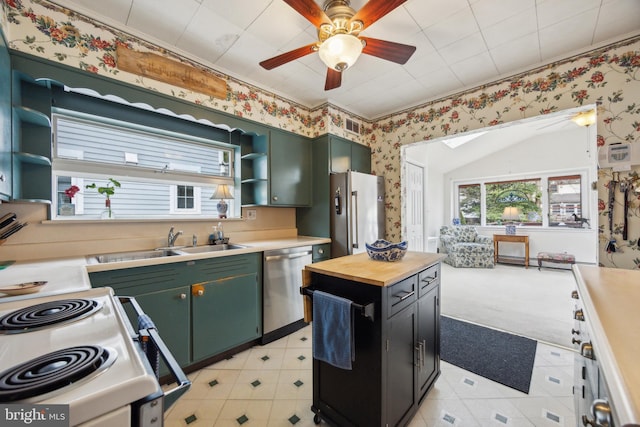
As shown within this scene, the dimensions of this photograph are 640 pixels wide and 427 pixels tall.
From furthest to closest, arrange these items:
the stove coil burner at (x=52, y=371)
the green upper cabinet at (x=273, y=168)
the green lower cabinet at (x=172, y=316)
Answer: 1. the green upper cabinet at (x=273, y=168)
2. the green lower cabinet at (x=172, y=316)
3. the stove coil burner at (x=52, y=371)

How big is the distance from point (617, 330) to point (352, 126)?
3.18 meters

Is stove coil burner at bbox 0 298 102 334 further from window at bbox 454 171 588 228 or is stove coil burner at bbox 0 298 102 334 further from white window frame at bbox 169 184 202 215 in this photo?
window at bbox 454 171 588 228

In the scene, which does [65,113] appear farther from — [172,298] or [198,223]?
[172,298]

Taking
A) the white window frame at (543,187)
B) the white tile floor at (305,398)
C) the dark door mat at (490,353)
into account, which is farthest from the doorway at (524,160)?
the white tile floor at (305,398)

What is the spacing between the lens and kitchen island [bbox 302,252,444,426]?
1240 millimetres

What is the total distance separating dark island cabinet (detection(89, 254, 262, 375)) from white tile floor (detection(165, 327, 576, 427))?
0.23m

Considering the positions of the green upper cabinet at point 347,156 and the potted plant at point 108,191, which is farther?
the green upper cabinet at point 347,156

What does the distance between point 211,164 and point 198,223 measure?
2.34 ft

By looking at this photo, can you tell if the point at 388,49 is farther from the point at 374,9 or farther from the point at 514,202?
the point at 514,202

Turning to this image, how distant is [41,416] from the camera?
0.44 m

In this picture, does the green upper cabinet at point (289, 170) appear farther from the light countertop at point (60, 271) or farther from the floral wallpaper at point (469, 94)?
the light countertop at point (60, 271)

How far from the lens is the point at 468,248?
18.5 ft

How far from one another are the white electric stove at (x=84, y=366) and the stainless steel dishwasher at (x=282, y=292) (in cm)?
158

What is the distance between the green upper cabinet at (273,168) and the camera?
2842mm
